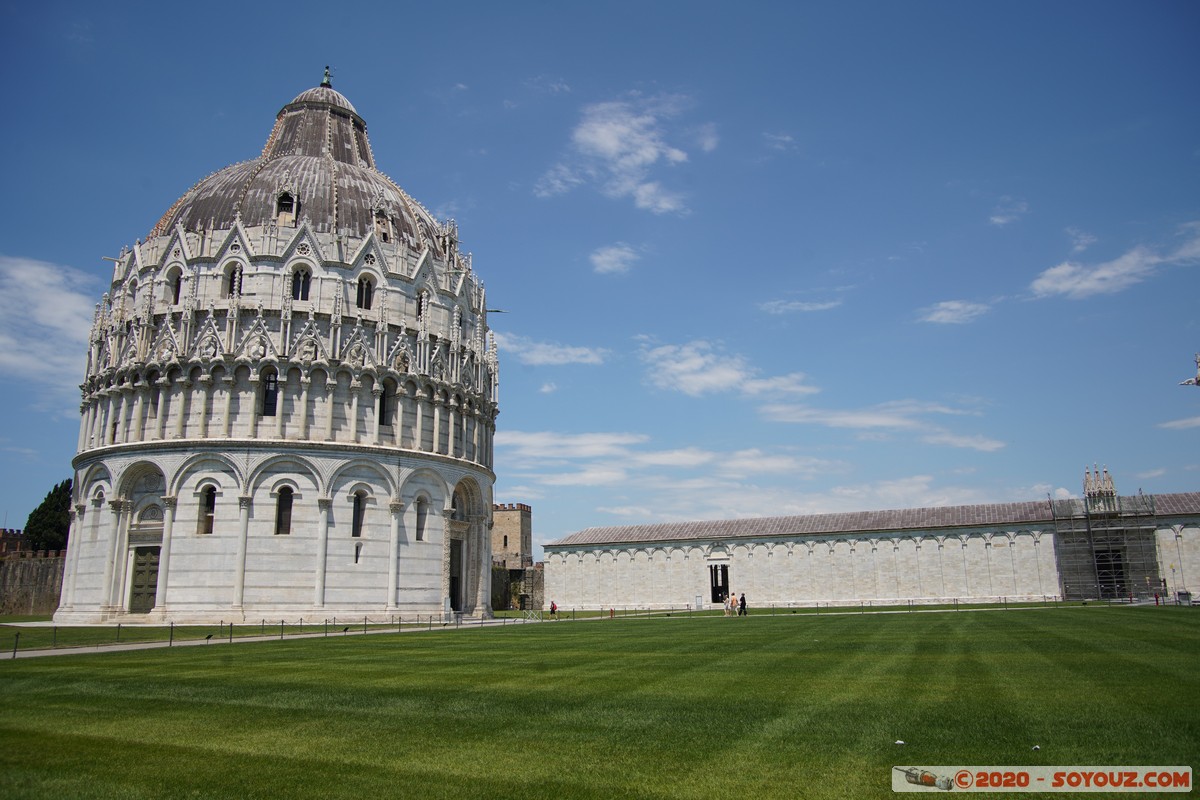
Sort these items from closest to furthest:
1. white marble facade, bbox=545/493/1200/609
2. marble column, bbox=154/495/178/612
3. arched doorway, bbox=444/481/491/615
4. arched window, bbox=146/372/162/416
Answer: marble column, bbox=154/495/178/612
arched window, bbox=146/372/162/416
arched doorway, bbox=444/481/491/615
white marble facade, bbox=545/493/1200/609

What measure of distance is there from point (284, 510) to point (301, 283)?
1368 centimetres

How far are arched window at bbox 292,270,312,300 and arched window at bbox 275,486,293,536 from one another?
38.3 feet

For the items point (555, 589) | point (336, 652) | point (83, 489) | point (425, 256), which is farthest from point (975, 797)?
point (555, 589)

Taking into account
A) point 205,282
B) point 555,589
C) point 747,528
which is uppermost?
point 205,282

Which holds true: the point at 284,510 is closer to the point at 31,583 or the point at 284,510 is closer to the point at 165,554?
the point at 165,554

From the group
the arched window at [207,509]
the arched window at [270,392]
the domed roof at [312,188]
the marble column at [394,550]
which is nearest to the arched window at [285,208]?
the domed roof at [312,188]

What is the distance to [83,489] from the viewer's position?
162ft

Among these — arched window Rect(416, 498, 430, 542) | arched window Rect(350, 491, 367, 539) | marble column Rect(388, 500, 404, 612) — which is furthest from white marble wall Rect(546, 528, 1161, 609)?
arched window Rect(350, 491, 367, 539)

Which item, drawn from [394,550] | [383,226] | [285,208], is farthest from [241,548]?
[383,226]

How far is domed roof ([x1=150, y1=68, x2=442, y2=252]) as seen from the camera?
5175cm

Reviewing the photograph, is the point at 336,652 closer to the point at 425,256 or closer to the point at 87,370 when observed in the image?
the point at 425,256

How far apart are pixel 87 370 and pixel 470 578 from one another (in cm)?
2845

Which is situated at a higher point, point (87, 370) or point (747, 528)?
point (87, 370)

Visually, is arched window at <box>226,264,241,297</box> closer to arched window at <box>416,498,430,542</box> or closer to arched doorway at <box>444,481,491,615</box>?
arched window at <box>416,498,430,542</box>
